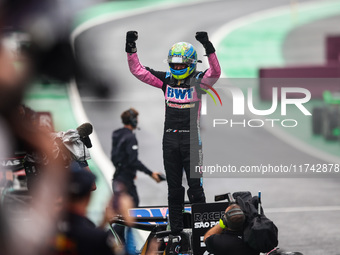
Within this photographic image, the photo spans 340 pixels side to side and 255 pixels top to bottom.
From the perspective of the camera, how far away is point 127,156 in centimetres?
1191

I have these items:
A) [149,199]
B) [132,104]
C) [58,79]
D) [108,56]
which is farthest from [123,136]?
[108,56]

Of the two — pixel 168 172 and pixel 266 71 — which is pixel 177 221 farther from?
pixel 266 71

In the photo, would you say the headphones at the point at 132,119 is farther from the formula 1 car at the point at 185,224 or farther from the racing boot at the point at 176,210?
the racing boot at the point at 176,210

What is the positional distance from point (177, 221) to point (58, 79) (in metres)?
2.63

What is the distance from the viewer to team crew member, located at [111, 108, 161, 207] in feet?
38.8

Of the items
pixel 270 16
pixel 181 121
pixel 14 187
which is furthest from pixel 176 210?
pixel 270 16

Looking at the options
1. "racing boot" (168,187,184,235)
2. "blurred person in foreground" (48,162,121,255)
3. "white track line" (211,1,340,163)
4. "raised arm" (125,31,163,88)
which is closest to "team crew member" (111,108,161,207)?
"raised arm" (125,31,163,88)

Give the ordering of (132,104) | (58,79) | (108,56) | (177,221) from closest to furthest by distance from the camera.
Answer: (58,79) < (177,221) < (132,104) < (108,56)

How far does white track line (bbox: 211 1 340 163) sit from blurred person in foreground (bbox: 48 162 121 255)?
13.9 meters

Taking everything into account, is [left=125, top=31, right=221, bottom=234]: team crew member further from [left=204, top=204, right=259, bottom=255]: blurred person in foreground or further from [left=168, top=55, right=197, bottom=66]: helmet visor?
[left=204, top=204, right=259, bottom=255]: blurred person in foreground

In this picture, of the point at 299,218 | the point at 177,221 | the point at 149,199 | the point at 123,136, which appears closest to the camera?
the point at 177,221

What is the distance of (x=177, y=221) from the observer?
328 inches

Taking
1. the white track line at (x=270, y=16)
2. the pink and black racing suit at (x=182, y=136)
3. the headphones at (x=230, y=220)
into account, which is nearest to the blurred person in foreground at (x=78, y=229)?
the headphones at (x=230, y=220)

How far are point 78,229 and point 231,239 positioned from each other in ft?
7.51
